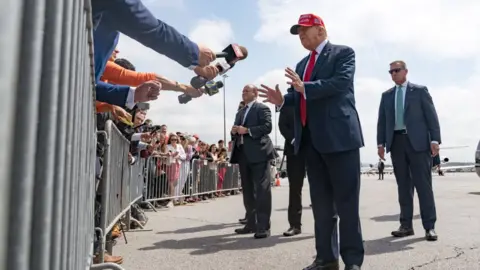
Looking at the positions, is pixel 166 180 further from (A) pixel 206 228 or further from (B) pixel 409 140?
(B) pixel 409 140

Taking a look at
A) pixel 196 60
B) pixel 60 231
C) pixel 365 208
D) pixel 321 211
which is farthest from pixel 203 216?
pixel 60 231

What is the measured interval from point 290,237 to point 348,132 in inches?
89.0

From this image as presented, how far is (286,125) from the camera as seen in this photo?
5824 mm

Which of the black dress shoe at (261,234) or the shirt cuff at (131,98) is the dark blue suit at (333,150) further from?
the black dress shoe at (261,234)

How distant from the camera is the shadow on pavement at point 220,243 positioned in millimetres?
4516

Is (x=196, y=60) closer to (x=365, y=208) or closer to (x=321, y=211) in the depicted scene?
(x=321, y=211)

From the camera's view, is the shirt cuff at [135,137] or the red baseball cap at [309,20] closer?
the red baseball cap at [309,20]

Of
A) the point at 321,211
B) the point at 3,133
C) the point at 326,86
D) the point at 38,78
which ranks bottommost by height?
the point at 321,211

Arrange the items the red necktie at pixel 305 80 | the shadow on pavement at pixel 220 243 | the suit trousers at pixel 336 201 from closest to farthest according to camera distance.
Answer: the suit trousers at pixel 336 201
the red necktie at pixel 305 80
the shadow on pavement at pixel 220 243

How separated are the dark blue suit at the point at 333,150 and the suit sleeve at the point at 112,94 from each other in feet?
4.44

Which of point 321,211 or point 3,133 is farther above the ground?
point 3,133

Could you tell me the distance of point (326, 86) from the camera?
3.35 meters

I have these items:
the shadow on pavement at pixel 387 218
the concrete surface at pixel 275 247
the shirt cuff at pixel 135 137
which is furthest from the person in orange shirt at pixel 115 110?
the shadow on pavement at pixel 387 218

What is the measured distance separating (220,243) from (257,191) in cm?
97
